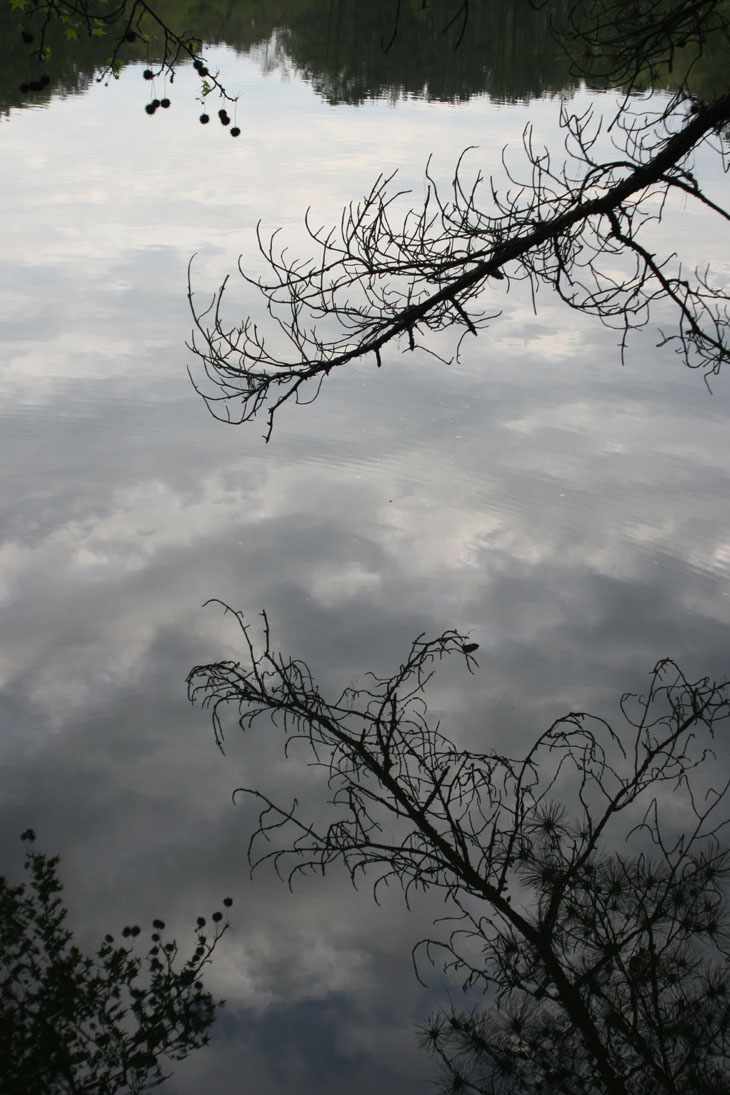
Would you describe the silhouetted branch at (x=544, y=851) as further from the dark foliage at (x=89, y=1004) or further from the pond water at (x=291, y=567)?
the dark foliage at (x=89, y=1004)

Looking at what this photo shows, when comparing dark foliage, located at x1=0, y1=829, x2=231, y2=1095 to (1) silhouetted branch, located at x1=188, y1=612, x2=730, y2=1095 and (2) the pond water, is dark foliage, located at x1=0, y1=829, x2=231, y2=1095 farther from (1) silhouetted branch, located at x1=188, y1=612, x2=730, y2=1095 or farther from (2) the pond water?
(1) silhouetted branch, located at x1=188, y1=612, x2=730, y2=1095

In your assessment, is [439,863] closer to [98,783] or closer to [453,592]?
[98,783]

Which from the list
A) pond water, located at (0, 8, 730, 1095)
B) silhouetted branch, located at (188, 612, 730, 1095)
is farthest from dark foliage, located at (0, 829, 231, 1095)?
silhouetted branch, located at (188, 612, 730, 1095)

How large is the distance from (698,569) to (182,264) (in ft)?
16.5

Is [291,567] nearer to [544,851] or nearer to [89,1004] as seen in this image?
[544,851]

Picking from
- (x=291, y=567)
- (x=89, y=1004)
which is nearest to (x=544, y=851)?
(x=89, y=1004)

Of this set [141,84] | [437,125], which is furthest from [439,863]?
[141,84]

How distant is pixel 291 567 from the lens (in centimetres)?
445

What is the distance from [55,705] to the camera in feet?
11.9

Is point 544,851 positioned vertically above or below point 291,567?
below

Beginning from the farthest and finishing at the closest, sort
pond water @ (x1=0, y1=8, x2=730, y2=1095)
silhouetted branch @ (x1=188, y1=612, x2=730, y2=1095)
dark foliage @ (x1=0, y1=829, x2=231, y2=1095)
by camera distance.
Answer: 1. pond water @ (x1=0, y1=8, x2=730, y2=1095)
2. silhouetted branch @ (x1=188, y1=612, x2=730, y2=1095)
3. dark foliage @ (x1=0, y1=829, x2=231, y2=1095)

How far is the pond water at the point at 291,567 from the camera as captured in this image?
9.41ft

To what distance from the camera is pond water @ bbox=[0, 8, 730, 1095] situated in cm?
287

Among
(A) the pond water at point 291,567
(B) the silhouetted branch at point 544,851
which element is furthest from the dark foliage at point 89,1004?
(B) the silhouetted branch at point 544,851
